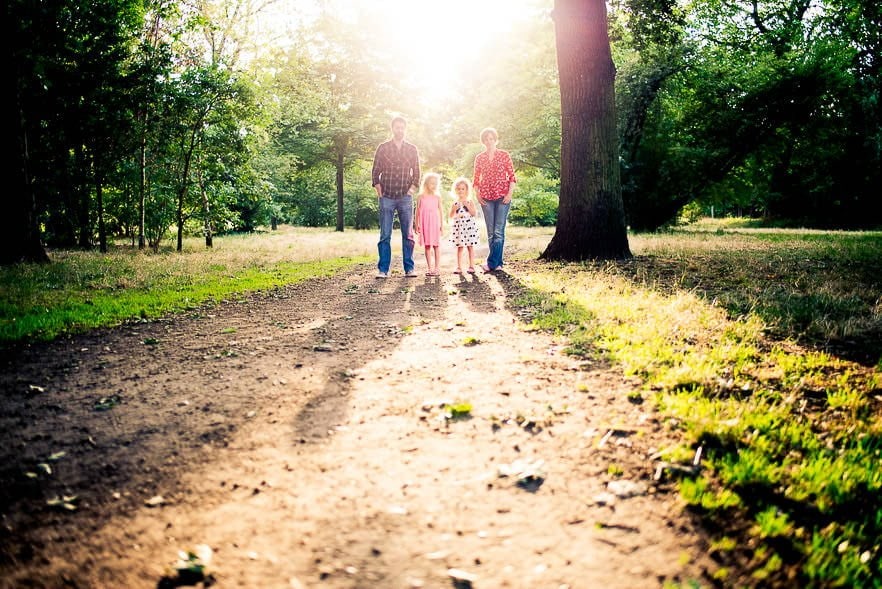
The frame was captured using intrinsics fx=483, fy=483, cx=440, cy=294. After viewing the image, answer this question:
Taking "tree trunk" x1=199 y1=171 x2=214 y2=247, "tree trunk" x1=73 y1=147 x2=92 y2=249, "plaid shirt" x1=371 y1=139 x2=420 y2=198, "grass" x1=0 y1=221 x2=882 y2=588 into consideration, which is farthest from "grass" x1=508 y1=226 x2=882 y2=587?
"tree trunk" x1=199 y1=171 x2=214 y2=247

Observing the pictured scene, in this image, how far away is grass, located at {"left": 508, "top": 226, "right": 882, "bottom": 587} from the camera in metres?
1.90

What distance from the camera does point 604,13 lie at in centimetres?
868

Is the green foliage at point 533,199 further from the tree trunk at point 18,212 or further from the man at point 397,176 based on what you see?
the tree trunk at point 18,212

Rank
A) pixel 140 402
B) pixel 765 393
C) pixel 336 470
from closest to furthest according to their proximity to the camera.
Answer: pixel 336 470
pixel 765 393
pixel 140 402

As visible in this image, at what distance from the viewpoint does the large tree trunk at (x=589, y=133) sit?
8664mm

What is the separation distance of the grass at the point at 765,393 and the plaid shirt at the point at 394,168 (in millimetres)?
2967

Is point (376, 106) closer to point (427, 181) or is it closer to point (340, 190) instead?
point (340, 190)

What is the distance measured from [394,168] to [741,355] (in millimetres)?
5929

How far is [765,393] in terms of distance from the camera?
3104 mm

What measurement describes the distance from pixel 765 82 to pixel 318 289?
59.2 feet

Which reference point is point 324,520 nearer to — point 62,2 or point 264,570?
point 264,570

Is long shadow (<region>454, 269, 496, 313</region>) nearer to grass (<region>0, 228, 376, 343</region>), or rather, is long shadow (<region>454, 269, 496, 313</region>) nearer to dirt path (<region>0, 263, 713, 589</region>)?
dirt path (<region>0, 263, 713, 589</region>)

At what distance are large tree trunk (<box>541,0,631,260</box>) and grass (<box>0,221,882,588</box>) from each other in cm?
80

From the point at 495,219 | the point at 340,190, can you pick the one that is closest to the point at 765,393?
the point at 495,219
